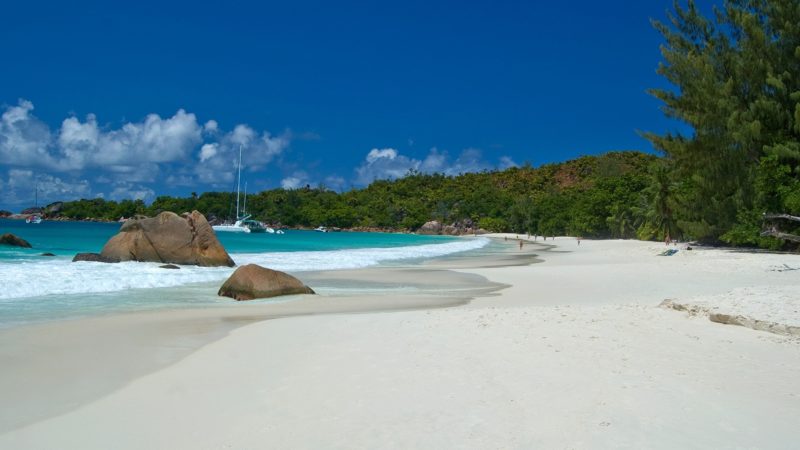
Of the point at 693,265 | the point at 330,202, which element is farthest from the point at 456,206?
the point at 693,265

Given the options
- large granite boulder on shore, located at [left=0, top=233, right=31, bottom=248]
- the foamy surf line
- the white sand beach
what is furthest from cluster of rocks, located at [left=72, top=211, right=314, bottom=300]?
large granite boulder on shore, located at [left=0, top=233, right=31, bottom=248]

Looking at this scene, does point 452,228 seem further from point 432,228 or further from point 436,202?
point 436,202

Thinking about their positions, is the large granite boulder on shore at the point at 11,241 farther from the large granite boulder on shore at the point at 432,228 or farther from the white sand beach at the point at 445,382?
the large granite boulder on shore at the point at 432,228

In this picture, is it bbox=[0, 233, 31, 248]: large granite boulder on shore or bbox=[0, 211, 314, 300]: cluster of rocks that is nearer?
bbox=[0, 211, 314, 300]: cluster of rocks

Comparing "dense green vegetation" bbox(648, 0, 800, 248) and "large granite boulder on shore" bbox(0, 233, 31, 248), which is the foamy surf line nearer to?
"large granite boulder on shore" bbox(0, 233, 31, 248)

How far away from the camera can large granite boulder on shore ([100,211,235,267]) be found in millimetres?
25031

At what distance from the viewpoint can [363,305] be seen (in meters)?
14.5

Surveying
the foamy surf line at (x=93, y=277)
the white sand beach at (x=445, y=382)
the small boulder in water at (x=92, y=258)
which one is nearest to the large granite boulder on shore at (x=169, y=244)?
the small boulder in water at (x=92, y=258)

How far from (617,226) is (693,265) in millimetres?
53657

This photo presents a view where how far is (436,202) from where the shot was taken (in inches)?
6265

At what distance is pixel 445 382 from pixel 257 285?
34.5ft

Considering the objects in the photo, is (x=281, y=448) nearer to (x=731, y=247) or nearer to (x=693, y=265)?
(x=693, y=265)

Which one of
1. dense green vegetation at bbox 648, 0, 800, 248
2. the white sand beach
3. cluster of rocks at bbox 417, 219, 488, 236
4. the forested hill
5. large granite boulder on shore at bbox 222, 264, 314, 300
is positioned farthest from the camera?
cluster of rocks at bbox 417, 219, 488, 236

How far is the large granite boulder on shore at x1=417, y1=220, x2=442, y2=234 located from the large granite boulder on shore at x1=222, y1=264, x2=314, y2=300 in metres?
124
